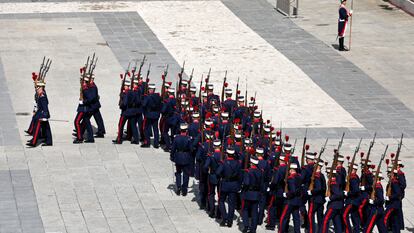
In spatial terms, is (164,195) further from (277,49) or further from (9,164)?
(277,49)

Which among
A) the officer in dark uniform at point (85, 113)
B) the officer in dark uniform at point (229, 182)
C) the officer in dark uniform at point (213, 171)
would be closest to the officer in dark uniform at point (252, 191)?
the officer in dark uniform at point (229, 182)

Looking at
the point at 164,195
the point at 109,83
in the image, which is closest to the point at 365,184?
the point at 164,195

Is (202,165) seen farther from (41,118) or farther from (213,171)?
(41,118)

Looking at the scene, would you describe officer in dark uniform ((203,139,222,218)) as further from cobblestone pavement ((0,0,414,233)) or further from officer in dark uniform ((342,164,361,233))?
officer in dark uniform ((342,164,361,233))

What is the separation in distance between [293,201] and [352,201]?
109cm

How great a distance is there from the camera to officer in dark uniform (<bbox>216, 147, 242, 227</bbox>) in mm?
23609

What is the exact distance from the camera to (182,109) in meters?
27.7

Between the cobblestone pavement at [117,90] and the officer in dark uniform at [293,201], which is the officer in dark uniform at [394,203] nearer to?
the cobblestone pavement at [117,90]

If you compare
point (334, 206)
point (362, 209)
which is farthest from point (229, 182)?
point (362, 209)

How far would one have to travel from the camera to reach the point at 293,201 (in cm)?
2325

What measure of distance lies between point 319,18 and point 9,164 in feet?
58.8

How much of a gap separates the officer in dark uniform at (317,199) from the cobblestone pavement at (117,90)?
1.08 metres

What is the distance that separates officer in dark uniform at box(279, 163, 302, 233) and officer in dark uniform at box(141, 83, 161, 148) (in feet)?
19.3

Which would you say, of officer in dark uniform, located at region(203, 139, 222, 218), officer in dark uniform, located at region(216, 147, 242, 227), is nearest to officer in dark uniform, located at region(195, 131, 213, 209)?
officer in dark uniform, located at region(203, 139, 222, 218)
